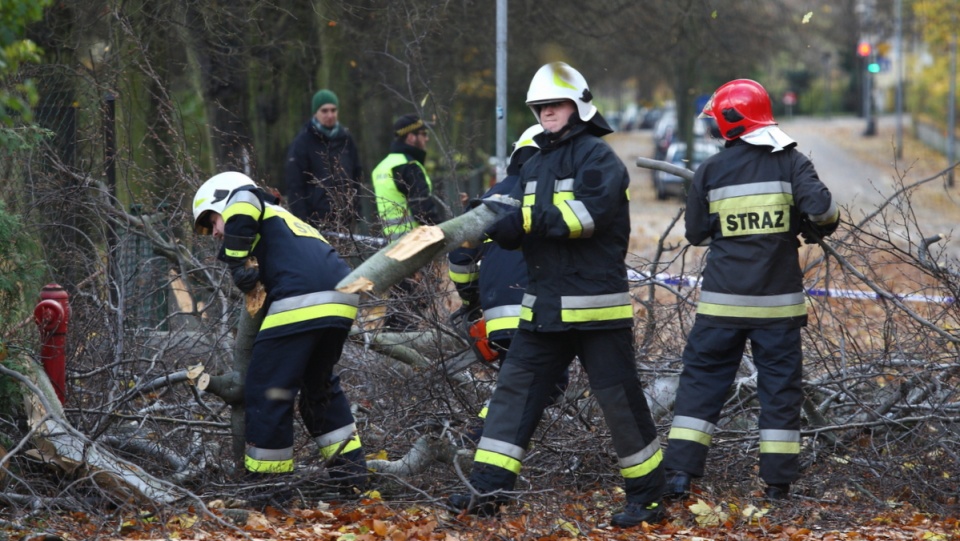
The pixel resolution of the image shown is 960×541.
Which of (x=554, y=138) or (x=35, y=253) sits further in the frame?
(x=35, y=253)

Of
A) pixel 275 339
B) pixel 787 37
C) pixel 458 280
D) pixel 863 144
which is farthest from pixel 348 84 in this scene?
pixel 863 144

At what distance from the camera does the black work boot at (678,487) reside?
5.37 metres

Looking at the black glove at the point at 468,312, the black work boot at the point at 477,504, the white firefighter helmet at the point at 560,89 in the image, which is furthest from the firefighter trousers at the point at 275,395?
the white firefighter helmet at the point at 560,89

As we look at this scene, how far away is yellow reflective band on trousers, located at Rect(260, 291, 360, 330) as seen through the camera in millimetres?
5355

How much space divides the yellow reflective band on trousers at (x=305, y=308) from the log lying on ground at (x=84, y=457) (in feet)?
2.76

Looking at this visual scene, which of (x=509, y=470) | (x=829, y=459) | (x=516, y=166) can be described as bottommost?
(x=829, y=459)

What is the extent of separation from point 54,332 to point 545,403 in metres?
2.36

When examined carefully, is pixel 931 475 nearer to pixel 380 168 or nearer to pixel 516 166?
pixel 516 166

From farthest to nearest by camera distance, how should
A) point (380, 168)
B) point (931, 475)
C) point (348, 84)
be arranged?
point (348, 84)
point (380, 168)
point (931, 475)

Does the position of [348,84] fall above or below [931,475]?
A: above

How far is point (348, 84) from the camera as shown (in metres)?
13.8

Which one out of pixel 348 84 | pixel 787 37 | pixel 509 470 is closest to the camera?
pixel 509 470

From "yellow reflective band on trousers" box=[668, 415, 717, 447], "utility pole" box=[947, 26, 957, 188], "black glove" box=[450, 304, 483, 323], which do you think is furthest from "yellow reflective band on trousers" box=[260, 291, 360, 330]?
"utility pole" box=[947, 26, 957, 188]

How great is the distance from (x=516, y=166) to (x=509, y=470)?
1.61 m
